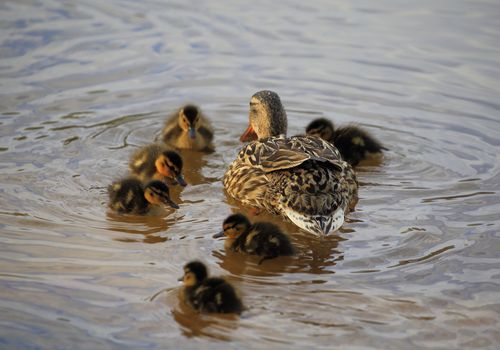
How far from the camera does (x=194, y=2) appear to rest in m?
10.5

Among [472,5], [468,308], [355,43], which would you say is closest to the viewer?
[468,308]

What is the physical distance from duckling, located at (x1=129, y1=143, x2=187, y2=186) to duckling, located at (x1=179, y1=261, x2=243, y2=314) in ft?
6.17

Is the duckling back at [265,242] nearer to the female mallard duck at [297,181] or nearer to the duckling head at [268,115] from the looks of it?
the female mallard duck at [297,181]

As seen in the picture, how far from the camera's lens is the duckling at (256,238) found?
5285mm

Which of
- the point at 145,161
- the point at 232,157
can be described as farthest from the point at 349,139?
the point at 145,161

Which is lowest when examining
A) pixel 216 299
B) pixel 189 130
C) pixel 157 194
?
pixel 216 299

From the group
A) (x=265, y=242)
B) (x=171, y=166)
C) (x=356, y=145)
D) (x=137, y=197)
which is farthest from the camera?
(x=356, y=145)

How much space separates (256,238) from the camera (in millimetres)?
5316

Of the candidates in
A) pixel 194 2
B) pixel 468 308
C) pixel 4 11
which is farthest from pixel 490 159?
pixel 4 11

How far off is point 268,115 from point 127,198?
1656mm

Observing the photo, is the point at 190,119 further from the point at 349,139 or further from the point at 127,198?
the point at 127,198

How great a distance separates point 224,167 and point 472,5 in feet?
14.7

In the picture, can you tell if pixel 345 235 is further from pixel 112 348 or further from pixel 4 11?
pixel 4 11

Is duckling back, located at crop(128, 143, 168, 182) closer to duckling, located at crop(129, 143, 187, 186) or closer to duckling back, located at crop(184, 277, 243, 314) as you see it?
duckling, located at crop(129, 143, 187, 186)
